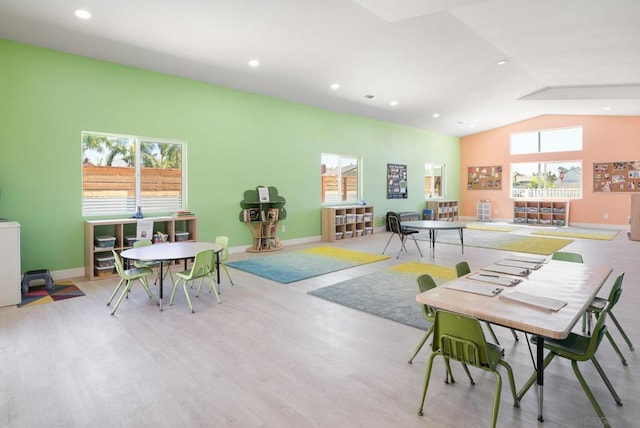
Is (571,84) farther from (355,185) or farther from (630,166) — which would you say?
(355,185)

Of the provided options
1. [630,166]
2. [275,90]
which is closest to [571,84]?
[630,166]

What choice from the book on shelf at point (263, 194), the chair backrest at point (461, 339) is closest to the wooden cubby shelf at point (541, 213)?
the book on shelf at point (263, 194)

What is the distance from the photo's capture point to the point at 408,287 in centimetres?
471

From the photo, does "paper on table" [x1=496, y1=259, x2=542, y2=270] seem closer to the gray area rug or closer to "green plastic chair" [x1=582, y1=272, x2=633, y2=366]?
"green plastic chair" [x1=582, y1=272, x2=633, y2=366]

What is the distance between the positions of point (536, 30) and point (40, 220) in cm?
771

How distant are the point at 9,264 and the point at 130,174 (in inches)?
90.5

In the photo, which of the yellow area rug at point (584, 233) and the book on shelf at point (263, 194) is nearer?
the book on shelf at point (263, 194)

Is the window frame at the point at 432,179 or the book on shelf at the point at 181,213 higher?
the window frame at the point at 432,179

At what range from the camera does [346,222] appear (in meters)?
9.10

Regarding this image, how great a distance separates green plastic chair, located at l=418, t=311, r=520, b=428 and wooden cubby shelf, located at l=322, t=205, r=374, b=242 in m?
6.63

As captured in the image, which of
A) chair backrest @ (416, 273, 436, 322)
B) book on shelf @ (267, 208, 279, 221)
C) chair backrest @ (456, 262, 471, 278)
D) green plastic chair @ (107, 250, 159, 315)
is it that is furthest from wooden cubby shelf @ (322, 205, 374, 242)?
chair backrest @ (416, 273, 436, 322)

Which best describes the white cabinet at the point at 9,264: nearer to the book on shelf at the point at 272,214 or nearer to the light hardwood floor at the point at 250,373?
the light hardwood floor at the point at 250,373

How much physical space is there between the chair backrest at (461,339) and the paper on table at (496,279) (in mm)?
651

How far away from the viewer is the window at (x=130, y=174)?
18.2ft
